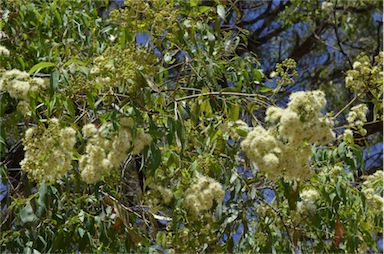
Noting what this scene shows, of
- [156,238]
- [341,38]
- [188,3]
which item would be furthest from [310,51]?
[156,238]

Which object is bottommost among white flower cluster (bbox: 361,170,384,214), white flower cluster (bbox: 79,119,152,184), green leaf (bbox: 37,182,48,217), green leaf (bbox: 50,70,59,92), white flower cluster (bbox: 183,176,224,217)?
white flower cluster (bbox: 361,170,384,214)

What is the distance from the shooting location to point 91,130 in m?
1.86

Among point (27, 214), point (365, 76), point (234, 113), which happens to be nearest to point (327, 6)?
point (365, 76)

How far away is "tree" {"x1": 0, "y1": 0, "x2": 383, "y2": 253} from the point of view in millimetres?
1797

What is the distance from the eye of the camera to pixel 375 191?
2.58 meters

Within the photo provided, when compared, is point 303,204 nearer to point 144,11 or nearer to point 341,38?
point 144,11

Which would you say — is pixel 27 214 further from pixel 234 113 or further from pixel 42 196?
pixel 234 113

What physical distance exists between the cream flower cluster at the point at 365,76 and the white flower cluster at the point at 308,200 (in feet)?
1.23

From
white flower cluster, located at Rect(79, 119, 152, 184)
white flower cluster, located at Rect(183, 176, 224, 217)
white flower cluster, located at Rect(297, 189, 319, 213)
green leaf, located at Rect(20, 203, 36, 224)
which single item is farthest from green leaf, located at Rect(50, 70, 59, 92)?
white flower cluster, located at Rect(297, 189, 319, 213)

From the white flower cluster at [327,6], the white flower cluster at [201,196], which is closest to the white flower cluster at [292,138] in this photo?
the white flower cluster at [201,196]

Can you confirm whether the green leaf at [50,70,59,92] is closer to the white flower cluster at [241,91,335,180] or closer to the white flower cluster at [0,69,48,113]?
the white flower cluster at [0,69,48,113]

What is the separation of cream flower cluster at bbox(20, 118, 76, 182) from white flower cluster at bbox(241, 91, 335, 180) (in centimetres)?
46

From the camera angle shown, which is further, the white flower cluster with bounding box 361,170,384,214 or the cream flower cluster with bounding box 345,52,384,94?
the white flower cluster with bounding box 361,170,384,214

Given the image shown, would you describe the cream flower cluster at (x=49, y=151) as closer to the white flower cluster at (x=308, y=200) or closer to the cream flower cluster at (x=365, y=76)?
the white flower cluster at (x=308, y=200)
